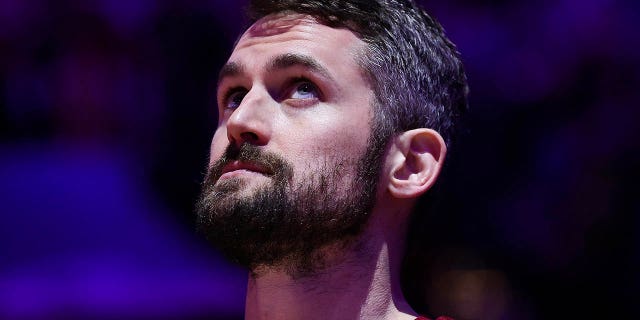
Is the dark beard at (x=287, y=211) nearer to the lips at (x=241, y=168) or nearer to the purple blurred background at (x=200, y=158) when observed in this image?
the lips at (x=241, y=168)

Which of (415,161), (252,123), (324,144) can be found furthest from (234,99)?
(415,161)

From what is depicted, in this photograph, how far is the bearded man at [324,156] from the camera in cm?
230

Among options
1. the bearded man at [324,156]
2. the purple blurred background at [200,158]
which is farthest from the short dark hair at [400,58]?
the purple blurred background at [200,158]

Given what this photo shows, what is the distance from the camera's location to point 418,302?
141 inches

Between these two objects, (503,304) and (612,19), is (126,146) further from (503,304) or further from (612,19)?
(612,19)

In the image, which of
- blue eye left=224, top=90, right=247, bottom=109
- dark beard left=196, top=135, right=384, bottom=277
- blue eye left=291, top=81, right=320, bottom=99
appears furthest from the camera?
blue eye left=224, top=90, right=247, bottom=109

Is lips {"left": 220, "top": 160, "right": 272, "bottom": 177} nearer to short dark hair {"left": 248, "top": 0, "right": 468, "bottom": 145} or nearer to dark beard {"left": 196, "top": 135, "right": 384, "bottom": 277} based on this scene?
dark beard {"left": 196, "top": 135, "right": 384, "bottom": 277}

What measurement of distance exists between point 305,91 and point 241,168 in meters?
0.29

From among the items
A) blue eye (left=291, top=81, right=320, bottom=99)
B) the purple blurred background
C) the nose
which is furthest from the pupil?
the purple blurred background

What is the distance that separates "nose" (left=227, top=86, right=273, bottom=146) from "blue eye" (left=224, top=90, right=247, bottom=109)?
0.69 ft

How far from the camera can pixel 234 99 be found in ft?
8.69

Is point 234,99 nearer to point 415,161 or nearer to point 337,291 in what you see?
point 415,161

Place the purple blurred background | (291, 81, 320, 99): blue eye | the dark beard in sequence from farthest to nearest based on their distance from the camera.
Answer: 1. the purple blurred background
2. (291, 81, 320, 99): blue eye
3. the dark beard

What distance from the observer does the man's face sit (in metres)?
2.28
